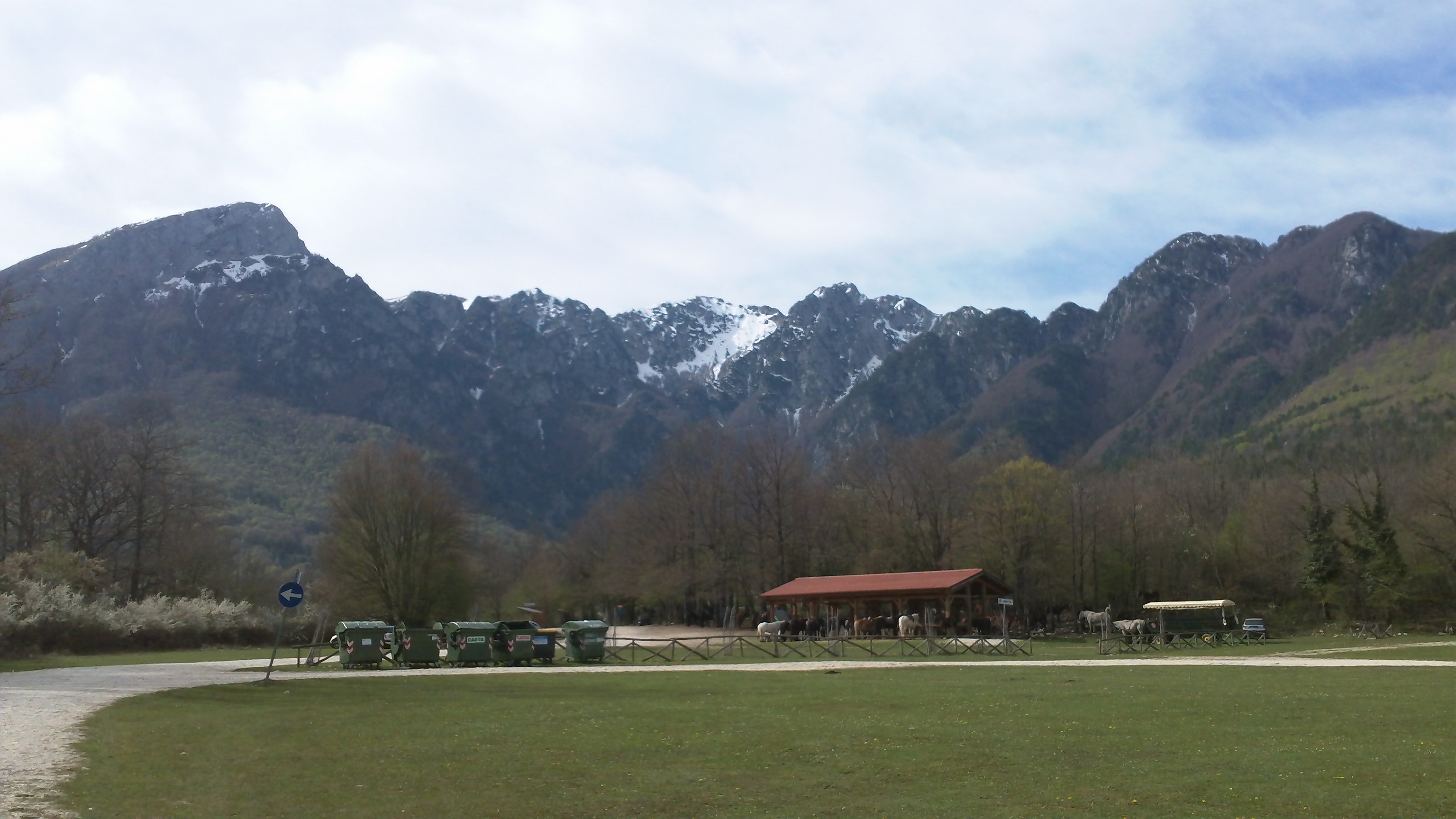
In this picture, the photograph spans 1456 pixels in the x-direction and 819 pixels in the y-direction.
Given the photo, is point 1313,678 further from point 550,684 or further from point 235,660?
point 235,660

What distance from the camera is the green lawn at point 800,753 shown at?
11672mm

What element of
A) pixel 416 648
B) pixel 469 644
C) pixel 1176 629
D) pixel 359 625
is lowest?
pixel 1176 629

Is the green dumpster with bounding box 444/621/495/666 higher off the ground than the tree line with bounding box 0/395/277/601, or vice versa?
the tree line with bounding box 0/395/277/601

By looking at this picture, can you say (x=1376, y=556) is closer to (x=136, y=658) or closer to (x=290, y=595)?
(x=290, y=595)

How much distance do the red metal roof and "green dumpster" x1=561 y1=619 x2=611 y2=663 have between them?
22326 mm

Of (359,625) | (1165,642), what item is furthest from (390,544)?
(1165,642)

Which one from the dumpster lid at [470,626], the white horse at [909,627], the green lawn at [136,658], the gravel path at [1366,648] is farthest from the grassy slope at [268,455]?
the gravel path at [1366,648]

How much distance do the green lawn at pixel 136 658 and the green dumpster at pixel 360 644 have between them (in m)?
4.84

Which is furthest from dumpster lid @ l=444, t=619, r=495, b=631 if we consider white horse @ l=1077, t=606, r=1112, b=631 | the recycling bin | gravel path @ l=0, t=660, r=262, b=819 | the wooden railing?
white horse @ l=1077, t=606, r=1112, b=631

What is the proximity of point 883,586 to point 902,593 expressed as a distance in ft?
4.77

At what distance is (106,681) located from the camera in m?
29.6

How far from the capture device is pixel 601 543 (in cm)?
10419

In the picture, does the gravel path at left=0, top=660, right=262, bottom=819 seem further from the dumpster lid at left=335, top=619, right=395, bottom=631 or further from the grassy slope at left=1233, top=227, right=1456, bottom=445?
the grassy slope at left=1233, top=227, right=1456, bottom=445

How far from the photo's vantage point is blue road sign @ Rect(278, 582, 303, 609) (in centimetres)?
2558
